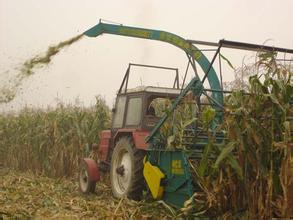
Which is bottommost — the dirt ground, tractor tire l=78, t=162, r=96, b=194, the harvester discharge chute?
the dirt ground

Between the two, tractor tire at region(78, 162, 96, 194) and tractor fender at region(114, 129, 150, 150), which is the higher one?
tractor fender at region(114, 129, 150, 150)

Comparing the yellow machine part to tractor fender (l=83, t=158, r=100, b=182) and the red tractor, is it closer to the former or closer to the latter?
the red tractor

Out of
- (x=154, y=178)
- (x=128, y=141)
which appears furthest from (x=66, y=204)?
(x=154, y=178)

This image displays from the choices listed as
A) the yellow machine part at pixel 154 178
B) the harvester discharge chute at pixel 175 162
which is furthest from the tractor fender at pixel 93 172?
the yellow machine part at pixel 154 178

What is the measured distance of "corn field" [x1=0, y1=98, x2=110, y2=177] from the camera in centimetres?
1070

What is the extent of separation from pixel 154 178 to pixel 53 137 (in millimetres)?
6059

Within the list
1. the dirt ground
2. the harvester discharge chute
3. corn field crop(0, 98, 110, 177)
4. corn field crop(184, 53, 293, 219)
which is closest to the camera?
corn field crop(184, 53, 293, 219)

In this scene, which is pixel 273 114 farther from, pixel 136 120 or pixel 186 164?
pixel 136 120

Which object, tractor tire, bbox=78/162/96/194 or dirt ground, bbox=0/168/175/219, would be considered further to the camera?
tractor tire, bbox=78/162/96/194

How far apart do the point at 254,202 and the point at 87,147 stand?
644 cm

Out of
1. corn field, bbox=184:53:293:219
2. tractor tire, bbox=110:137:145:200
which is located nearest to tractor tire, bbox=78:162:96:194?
tractor tire, bbox=110:137:145:200

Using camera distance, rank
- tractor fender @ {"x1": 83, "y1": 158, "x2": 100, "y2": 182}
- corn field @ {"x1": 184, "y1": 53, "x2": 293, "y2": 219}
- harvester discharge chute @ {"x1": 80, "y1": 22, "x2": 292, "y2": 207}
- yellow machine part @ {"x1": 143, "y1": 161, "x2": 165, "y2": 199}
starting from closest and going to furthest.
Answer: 1. corn field @ {"x1": 184, "y1": 53, "x2": 293, "y2": 219}
2. harvester discharge chute @ {"x1": 80, "y1": 22, "x2": 292, "y2": 207}
3. yellow machine part @ {"x1": 143, "y1": 161, "x2": 165, "y2": 199}
4. tractor fender @ {"x1": 83, "y1": 158, "x2": 100, "y2": 182}

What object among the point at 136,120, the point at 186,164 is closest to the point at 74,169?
the point at 136,120

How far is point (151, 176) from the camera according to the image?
19.7ft
